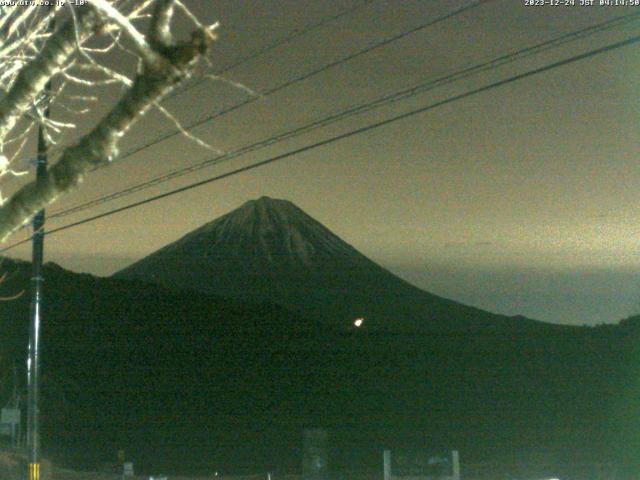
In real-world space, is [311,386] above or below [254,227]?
below

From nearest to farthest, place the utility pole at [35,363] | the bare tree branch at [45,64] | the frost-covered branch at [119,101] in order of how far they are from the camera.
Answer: the frost-covered branch at [119,101] < the bare tree branch at [45,64] < the utility pole at [35,363]

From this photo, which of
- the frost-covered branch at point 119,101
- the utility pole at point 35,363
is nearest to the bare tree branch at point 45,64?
the frost-covered branch at point 119,101

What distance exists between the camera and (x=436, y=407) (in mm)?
80312

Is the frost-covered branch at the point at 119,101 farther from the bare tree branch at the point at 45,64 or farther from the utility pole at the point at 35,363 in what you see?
the utility pole at the point at 35,363

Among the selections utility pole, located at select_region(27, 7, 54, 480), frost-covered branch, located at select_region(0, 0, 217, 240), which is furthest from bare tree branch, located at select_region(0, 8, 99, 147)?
utility pole, located at select_region(27, 7, 54, 480)

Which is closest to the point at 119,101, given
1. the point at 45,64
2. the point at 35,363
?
the point at 45,64

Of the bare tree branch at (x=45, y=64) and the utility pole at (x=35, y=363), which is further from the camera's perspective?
the utility pole at (x=35, y=363)

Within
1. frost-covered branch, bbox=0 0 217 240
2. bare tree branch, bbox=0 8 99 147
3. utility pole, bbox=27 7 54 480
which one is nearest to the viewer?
frost-covered branch, bbox=0 0 217 240

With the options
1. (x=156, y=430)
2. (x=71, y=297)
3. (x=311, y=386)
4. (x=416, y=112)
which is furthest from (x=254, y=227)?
(x=416, y=112)

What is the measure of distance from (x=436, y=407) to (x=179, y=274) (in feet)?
381

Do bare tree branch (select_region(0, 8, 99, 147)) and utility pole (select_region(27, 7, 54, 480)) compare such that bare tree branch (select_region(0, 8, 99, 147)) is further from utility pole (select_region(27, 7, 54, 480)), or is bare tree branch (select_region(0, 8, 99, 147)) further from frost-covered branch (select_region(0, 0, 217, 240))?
utility pole (select_region(27, 7, 54, 480))

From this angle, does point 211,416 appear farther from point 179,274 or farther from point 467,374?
point 179,274

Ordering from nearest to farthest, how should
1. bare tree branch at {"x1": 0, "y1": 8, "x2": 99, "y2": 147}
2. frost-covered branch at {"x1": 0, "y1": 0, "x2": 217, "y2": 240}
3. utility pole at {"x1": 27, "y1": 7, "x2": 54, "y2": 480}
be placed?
1. frost-covered branch at {"x1": 0, "y1": 0, "x2": 217, "y2": 240}
2. bare tree branch at {"x1": 0, "y1": 8, "x2": 99, "y2": 147}
3. utility pole at {"x1": 27, "y1": 7, "x2": 54, "y2": 480}

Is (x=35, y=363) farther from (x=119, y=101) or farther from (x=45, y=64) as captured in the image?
(x=119, y=101)
